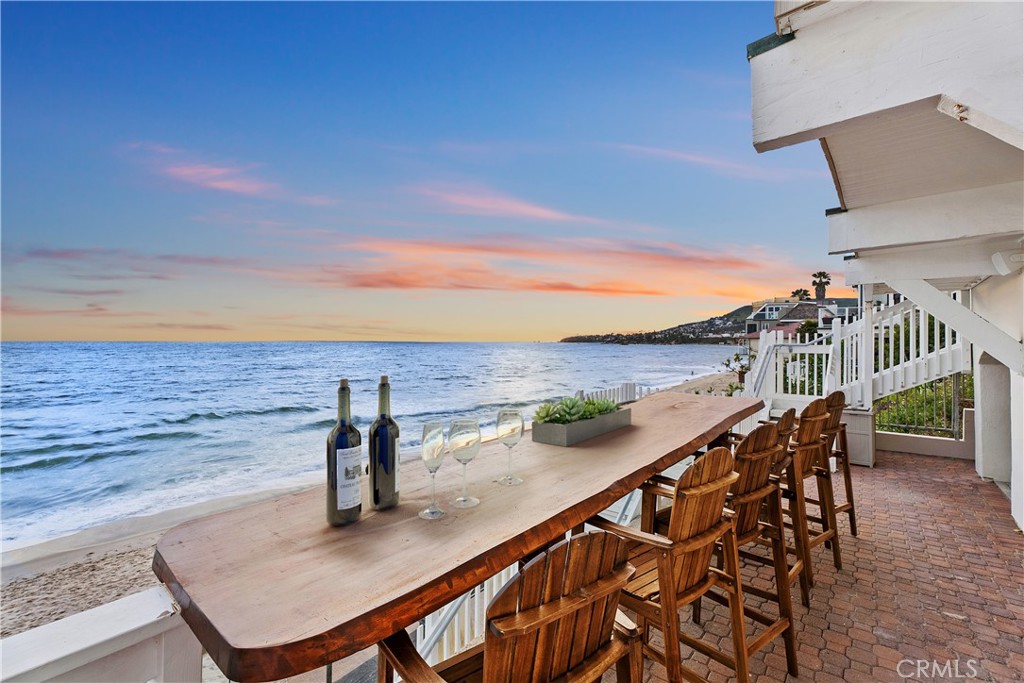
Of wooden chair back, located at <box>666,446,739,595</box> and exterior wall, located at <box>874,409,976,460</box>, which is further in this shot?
exterior wall, located at <box>874,409,976,460</box>

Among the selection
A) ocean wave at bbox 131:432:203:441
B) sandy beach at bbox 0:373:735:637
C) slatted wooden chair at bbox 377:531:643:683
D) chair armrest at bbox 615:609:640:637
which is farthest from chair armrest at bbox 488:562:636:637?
ocean wave at bbox 131:432:203:441

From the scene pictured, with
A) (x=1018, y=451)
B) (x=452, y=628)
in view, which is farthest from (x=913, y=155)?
(x=452, y=628)

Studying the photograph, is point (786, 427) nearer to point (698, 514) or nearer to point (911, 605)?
point (698, 514)

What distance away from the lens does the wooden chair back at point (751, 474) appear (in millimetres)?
1815

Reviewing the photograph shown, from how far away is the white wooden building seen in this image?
1.12m

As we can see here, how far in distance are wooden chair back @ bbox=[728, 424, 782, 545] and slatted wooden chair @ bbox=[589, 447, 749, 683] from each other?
281 mm

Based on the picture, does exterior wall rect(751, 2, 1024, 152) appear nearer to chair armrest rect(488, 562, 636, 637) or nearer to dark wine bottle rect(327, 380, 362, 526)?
chair armrest rect(488, 562, 636, 637)

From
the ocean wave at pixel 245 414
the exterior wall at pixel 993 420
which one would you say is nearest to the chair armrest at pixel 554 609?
the exterior wall at pixel 993 420

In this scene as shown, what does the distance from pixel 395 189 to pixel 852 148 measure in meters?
11.8

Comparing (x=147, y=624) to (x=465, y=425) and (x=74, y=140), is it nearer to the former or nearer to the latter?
(x=465, y=425)

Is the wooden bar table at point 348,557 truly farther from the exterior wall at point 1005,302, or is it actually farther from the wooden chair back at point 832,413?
the exterior wall at point 1005,302

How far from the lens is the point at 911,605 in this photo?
2494mm

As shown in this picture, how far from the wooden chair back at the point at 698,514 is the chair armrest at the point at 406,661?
0.79 meters

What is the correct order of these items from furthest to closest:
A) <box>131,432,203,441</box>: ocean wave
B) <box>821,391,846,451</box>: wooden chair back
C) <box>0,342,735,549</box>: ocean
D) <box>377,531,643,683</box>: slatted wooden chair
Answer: <box>131,432,203,441</box>: ocean wave
<box>0,342,735,549</box>: ocean
<box>821,391,846,451</box>: wooden chair back
<box>377,531,643,683</box>: slatted wooden chair
